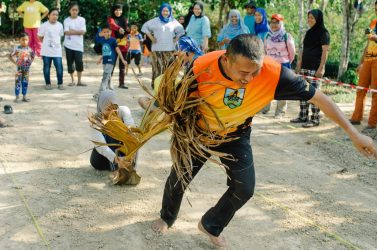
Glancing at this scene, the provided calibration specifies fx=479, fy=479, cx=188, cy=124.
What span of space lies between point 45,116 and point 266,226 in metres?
4.08

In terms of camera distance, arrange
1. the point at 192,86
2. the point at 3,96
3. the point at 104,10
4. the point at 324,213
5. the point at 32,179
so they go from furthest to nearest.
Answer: the point at 104,10
the point at 3,96
the point at 32,179
the point at 324,213
the point at 192,86

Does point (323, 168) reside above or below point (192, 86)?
below

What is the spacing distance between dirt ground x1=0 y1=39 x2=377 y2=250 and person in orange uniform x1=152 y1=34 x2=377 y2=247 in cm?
49

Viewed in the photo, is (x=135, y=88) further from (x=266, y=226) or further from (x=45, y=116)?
(x=266, y=226)

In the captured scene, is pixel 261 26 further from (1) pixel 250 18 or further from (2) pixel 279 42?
(2) pixel 279 42

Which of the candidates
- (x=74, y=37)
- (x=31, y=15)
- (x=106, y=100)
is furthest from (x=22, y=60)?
(x=106, y=100)

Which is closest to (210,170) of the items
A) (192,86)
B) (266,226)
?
(266,226)

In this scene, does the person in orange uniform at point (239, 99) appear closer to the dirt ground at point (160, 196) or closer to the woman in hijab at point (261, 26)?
the dirt ground at point (160, 196)

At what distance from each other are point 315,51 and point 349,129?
4.26m

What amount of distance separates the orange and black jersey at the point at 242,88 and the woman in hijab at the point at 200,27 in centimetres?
537

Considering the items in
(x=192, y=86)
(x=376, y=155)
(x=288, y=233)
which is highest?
(x=192, y=86)

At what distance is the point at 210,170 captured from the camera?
5242 mm

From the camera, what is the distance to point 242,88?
311 centimetres

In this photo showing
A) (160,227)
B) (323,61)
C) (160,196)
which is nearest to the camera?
(160,227)
